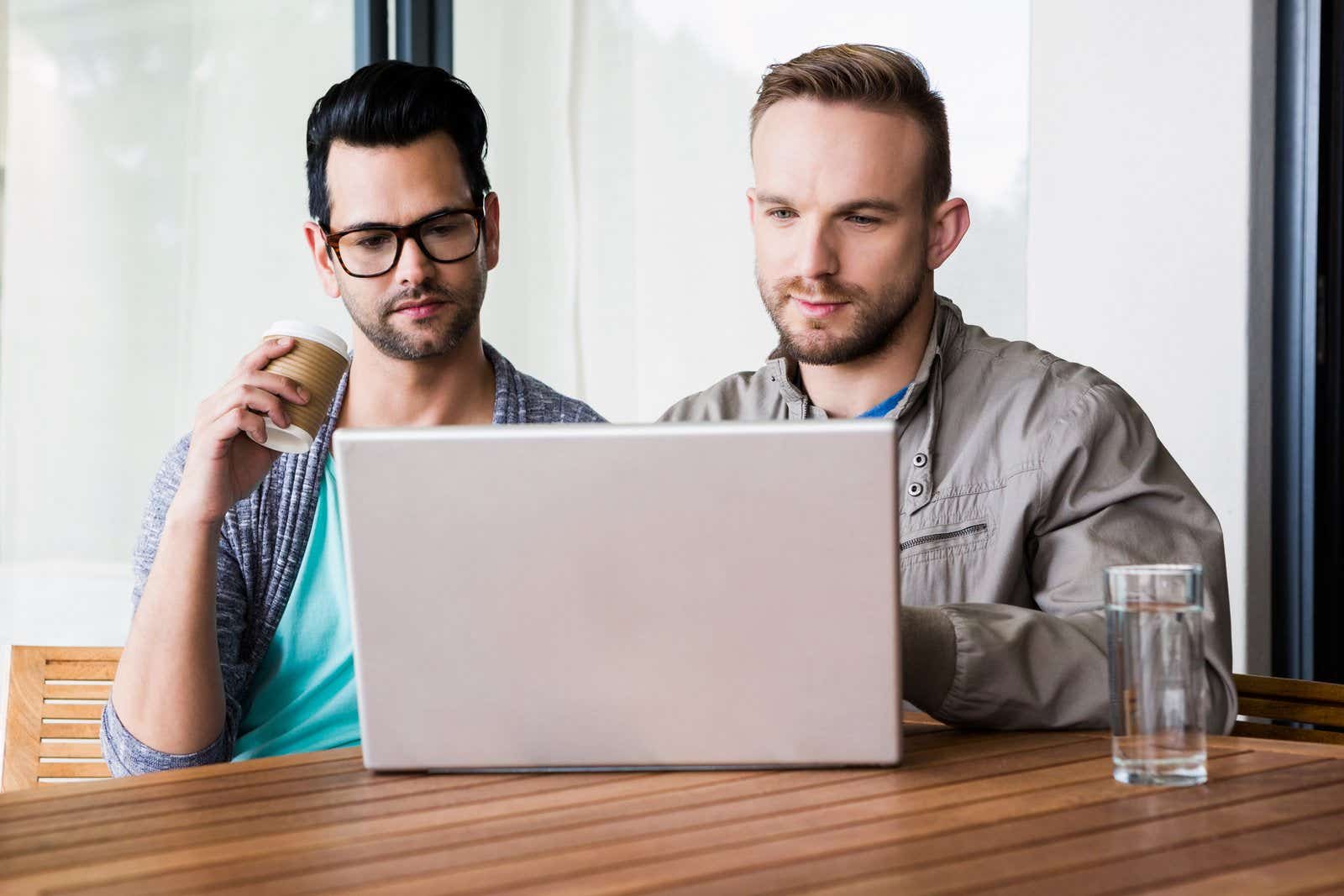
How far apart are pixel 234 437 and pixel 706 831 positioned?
2.46ft

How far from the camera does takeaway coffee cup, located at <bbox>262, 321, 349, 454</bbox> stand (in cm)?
130

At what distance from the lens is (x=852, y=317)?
1.67 m

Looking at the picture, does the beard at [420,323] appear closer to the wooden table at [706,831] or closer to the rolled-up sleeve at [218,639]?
the rolled-up sleeve at [218,639]

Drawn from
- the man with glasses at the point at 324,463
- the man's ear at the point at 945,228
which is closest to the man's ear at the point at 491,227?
the man with glasses at the point at 324,463

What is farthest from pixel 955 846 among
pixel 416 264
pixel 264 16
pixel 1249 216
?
pixel 264 16

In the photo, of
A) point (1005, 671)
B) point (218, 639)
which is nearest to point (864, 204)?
point (1005, 671)

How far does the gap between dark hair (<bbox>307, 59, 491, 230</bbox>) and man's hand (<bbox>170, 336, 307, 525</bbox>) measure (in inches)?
19.7

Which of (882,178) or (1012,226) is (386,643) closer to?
(882,178)

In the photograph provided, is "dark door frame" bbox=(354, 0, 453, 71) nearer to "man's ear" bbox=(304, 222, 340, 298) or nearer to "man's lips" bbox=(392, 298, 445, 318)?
"man's ear" bbox=(304, 222, 340, 298)

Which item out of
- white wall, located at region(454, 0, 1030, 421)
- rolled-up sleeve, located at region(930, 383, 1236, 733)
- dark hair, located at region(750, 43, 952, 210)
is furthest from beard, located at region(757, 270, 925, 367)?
white wall, located at region(454, 0, 1030, 421)

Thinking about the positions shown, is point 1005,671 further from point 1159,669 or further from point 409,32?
point 409,32

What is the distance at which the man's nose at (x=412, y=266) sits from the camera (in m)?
1.80

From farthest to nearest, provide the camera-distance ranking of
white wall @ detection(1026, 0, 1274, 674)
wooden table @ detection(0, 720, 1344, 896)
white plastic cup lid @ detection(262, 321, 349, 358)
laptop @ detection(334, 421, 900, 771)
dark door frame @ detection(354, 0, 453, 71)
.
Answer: dark door frame @ detection(354, 0, 453, 71) < white wall @ detection(1026, 0, 1274, 674) < white plastic cup lid @ detection(262, 321, 349, 358) < laptop @ detection(334, 421, 900, 771) < wooden table @ detection(0, 720, 1344, 896)

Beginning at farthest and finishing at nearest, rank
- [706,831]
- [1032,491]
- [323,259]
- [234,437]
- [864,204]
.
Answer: [323,259] < [864,204] < [1032,491] < [234,437] < [706,831]
